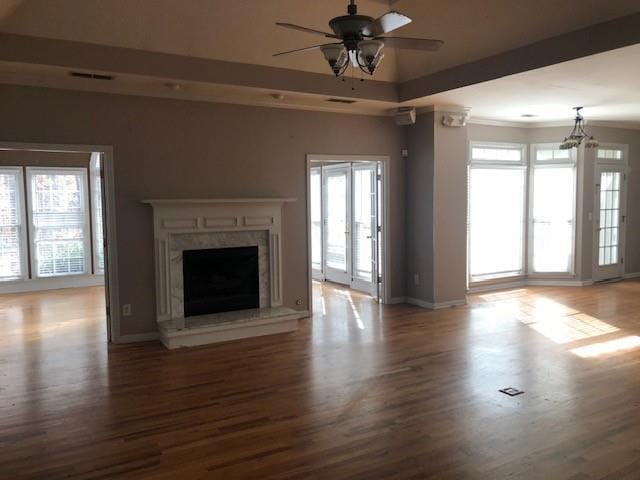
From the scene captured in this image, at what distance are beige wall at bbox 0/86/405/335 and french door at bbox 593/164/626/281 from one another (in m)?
4.76

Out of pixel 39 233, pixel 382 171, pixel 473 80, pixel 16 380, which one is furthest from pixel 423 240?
pixel 39 233

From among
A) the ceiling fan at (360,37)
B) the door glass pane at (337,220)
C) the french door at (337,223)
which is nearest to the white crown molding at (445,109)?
the french door at (337,223)

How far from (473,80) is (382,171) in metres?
2.06

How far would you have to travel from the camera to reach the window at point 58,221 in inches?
364

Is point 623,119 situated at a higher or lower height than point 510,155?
higher

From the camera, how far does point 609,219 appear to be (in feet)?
30.2

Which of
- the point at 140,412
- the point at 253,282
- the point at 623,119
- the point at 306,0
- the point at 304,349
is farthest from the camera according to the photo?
the point at 623,119

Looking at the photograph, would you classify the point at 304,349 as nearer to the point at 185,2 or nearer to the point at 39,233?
the point at 185,2

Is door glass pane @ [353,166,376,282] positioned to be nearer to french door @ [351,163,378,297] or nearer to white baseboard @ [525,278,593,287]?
french door @ [351,163,378,297]

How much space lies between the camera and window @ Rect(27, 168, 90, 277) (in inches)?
364

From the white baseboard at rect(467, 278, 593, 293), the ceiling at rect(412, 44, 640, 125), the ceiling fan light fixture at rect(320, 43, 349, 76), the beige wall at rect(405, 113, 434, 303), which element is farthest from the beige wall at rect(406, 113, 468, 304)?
the ceiling fan light fixture at rect(320, 43, 349, 76)

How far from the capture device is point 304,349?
5.35m

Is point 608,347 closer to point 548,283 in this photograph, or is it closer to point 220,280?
point 548,283

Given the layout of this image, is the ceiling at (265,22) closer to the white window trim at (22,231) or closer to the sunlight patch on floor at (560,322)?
the sunlight patch on floor at (560,322)
